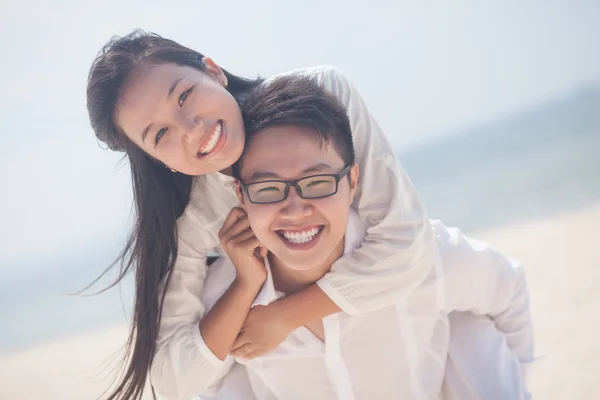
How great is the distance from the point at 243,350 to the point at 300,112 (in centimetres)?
73

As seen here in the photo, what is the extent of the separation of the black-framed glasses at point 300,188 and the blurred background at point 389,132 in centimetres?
147

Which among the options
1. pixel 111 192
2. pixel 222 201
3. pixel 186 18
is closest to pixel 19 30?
pixel 186 18

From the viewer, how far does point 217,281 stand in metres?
2.12

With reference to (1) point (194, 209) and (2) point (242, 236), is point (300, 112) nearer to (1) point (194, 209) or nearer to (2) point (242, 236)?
(2) point (242, 236)

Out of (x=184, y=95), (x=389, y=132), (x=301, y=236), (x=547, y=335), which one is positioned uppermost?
(x=184, y=95)

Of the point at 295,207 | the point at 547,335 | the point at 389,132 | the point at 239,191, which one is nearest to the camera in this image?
the point at 295,207

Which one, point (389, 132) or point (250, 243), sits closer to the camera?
point (250, 243)

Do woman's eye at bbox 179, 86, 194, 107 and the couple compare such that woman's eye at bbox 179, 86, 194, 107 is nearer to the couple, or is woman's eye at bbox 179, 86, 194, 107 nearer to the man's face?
the couple

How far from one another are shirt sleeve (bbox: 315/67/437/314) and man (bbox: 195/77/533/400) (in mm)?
54

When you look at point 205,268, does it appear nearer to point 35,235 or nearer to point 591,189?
point 591,189

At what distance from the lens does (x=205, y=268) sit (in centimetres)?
210

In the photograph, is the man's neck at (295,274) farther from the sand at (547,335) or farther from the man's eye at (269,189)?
the sand at (547,335)

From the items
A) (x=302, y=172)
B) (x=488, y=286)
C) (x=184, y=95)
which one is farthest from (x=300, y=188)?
(x=488, y=286)

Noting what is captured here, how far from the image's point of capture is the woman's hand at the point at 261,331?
1.93 meters
